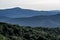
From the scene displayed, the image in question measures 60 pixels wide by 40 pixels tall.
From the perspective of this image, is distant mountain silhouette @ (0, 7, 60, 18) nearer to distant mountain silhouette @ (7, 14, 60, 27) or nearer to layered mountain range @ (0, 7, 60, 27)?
layered mountain range @ (0, 7, 60, 27)

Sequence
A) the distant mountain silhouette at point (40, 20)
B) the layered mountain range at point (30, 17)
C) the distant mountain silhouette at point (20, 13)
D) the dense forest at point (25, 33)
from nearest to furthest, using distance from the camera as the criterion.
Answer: the distant mountain silhouette at point (20, 13)
the layered mountain range at point (30, 17)
the distant mountain silhouette at point (40, 20)
the dense forest at point (25, 33)

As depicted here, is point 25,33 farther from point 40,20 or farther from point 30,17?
point 30,17

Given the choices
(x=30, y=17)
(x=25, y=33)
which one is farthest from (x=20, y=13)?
(x=25, y=33)

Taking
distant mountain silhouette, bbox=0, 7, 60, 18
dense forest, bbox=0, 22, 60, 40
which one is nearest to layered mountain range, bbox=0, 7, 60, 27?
distant mountain silhouette, bbox=0, 7, 60, 18

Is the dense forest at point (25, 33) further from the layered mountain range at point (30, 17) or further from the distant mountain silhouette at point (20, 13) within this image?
A: the distant mountain silhouette at point (20, 13)

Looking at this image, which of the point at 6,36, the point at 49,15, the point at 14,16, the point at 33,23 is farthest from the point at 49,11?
the point at 6,36

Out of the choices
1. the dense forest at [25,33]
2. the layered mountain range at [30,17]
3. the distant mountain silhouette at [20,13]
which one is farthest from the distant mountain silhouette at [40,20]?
the dense forest at [25,33]

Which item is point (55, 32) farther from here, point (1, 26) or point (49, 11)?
point (1, 26)
